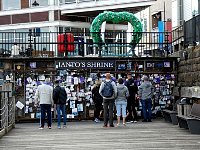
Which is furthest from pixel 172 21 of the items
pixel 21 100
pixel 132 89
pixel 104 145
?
pixel 104 145

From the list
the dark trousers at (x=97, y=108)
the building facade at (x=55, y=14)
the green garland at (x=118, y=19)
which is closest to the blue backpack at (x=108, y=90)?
the dark trousers at (x=97, y=108)

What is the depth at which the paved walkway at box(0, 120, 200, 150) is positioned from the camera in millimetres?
14554

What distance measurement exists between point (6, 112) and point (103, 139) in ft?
15.2

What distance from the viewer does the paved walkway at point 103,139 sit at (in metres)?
14.6

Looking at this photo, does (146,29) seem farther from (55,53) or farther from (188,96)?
(188,96)

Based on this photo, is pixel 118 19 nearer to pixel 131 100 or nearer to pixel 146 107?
pixel 131 100

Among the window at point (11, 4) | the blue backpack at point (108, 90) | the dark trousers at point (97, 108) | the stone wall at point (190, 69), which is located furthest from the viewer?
the window at point (11, 4)

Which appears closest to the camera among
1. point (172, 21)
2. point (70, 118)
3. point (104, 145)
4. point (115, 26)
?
point (104, 145)

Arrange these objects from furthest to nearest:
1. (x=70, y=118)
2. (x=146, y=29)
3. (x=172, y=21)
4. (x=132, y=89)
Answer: (x=146, y=29), (x=172, y=21), (x=70, y=118), (x=132, y=89)

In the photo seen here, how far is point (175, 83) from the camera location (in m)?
25.9

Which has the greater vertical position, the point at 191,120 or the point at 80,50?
the point at 80,50

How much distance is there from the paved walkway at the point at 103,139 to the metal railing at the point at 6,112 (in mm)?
287

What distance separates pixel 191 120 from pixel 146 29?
69.7ft

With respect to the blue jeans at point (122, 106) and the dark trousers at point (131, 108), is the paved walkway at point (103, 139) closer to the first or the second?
the blue jeans at point (122, 106)
